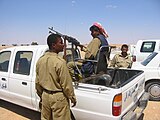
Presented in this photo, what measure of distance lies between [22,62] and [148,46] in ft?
27.4

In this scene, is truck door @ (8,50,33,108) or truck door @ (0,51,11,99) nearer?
truck door @ (8,50,33,108)

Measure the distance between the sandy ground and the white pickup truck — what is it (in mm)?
469

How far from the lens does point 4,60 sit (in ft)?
17.3

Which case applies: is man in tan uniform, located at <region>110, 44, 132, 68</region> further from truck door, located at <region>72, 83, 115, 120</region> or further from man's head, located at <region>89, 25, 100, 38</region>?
truck door, located at <region>72, 83, 115, 120</region>

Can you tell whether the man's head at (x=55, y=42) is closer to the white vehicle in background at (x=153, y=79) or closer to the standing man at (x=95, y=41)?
the standing man at (x=95, y=41)

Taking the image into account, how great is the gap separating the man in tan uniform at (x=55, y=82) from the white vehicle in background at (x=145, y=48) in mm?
8844

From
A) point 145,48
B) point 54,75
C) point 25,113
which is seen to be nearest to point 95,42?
point 54,75

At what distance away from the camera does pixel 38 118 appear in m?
4.86

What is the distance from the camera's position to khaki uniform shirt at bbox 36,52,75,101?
8.73 feet

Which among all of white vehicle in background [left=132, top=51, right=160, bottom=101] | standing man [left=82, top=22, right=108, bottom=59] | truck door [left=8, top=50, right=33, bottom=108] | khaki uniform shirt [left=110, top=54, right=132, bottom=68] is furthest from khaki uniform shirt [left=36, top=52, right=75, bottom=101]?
white vehicle in background [left=132, top=51, right=160, bottom=101]

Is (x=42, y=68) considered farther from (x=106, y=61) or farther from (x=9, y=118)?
(x=9, y=118)

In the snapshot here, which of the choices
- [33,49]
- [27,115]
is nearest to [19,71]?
[33,49]

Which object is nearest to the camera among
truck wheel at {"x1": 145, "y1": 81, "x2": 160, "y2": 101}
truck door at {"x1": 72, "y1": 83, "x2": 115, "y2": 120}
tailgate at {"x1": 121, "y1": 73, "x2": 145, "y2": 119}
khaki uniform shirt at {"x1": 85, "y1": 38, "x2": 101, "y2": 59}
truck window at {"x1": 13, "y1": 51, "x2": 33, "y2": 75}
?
truck door at {"x1": 72, "y1": 83, "x2": 115, "y2": 120}

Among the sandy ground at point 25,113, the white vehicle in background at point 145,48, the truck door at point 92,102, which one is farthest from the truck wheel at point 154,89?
the white vehicle in background at point 145,48
